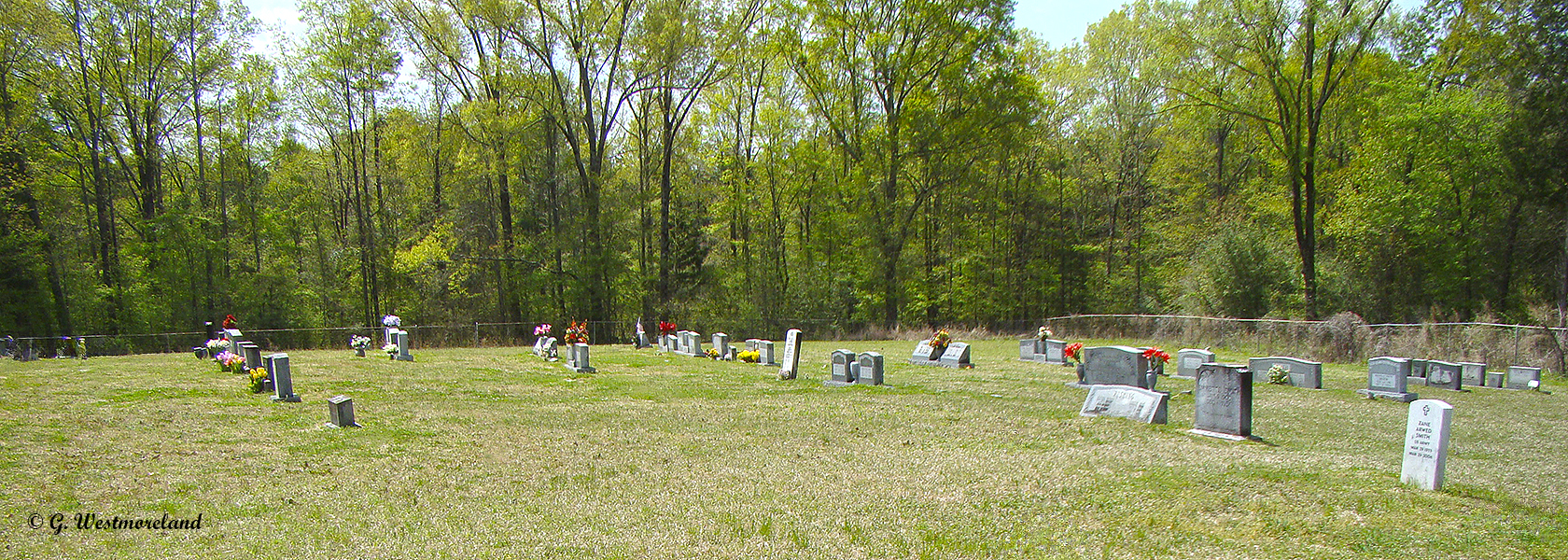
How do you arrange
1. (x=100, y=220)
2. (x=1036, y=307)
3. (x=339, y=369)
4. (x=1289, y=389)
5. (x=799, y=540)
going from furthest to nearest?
1. (x=1036, y=307)
2. (x=100, y=220)
3. (x=339, y=369)
4. (x=1289, y=389)
5. (x=799, y=540)

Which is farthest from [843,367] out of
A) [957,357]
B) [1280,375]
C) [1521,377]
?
[1521,377]

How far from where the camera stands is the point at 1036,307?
40500mm

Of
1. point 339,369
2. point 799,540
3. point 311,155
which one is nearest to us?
point 799,540

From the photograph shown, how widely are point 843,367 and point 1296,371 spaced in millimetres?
8500

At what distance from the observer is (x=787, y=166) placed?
121ft

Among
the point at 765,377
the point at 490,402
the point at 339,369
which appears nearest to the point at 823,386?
the point at 765,377

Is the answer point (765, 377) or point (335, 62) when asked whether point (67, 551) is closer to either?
point (765, 377)

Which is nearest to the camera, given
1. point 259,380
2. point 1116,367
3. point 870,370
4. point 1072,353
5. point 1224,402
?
point 1224,402

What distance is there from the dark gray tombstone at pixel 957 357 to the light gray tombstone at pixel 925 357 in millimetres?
176

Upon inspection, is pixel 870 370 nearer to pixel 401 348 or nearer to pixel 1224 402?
pixel 1224 402

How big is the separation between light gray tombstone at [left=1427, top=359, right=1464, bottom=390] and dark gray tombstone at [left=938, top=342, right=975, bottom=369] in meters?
8.44

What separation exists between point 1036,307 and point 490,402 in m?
34.6

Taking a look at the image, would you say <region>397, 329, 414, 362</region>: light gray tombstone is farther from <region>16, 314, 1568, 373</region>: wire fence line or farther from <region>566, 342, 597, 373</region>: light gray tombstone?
<region>16, 314, 1568, 373</region>: wire fence line

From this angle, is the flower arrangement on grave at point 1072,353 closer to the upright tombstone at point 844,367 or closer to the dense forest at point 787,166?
the upright tombstone at point 844,367
